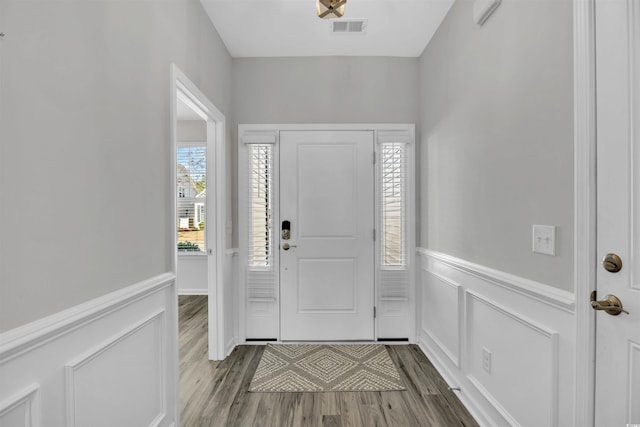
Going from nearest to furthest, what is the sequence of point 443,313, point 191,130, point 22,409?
point 22,409 → point 443,313 → point 191,130

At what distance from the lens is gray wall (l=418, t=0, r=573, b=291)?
1.30 meters

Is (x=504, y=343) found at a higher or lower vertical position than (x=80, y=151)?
lower

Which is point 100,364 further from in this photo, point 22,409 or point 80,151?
point 80,151

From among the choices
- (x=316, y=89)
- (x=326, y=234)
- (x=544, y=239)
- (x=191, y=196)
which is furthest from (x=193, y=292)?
(x=544, y=239)

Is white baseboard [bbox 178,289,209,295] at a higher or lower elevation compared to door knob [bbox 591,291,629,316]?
lower

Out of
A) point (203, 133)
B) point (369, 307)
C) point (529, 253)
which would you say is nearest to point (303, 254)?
point (369, 307)

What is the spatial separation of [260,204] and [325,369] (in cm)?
152

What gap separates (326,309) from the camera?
118 inches

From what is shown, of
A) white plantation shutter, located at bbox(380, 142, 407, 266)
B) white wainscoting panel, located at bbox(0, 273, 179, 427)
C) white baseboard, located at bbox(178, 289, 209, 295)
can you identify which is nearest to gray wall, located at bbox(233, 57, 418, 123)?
white plantation shutter, located at bbox(380, 142, 407, 266)

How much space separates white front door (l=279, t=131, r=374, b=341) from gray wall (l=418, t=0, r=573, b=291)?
27.0 inches

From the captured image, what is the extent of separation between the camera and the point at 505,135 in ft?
5.45

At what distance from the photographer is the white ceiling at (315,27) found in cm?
230

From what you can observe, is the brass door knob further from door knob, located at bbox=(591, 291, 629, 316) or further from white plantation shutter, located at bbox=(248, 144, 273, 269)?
white plantation shutter, located at bbox=(248, 144, 273, 269)

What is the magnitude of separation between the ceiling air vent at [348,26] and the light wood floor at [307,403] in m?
2.71
